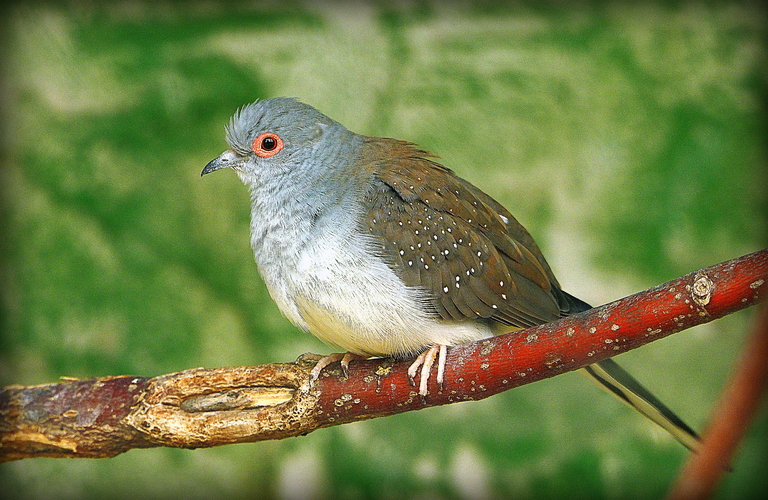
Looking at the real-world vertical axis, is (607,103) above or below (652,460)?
above

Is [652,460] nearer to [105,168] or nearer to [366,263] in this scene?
[366,263]

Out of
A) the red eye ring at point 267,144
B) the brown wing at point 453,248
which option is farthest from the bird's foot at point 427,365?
the red eye ring at point 267,144

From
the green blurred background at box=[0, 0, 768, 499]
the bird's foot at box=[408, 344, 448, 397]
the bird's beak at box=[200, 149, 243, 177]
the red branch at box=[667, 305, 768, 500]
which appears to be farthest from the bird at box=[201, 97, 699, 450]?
the red branch at box=[667, 305, 768, 500]

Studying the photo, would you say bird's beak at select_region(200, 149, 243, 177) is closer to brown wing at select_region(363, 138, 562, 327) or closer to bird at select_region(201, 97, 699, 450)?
bird at select_region(201, 97, 699, 450)

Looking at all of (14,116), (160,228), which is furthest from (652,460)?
(14,116)

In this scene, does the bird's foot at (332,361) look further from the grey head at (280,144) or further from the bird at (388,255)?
the grey head at (280,144)

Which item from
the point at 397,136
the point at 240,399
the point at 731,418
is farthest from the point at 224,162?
the point at 731,418

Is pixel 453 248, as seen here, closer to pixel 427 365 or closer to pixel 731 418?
pixel 427 365

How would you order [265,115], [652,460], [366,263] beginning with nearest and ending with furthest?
[366,263], [265,115], [652,460]

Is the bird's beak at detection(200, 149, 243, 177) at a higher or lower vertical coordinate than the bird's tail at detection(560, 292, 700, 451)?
higher
